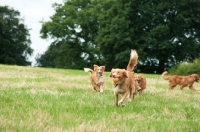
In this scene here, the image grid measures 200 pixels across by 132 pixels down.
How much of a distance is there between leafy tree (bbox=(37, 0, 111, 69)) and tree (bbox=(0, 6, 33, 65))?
9.96 metres

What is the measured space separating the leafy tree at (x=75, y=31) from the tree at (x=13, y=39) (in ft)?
32.7

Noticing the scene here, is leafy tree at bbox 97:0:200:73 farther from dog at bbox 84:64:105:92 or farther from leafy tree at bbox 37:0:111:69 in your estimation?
dog at bbox 84:64:105:92

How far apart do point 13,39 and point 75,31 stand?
53.3 feet

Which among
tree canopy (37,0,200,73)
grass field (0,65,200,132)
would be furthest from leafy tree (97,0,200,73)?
grass field (0,65,200,132)

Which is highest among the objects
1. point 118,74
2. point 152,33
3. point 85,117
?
point 152,33

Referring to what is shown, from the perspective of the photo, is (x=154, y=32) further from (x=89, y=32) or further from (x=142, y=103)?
(x=142, y=103)

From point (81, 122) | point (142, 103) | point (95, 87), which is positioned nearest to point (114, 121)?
point (81, 122)

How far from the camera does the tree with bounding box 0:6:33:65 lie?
65.1 m

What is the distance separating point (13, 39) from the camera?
223ft

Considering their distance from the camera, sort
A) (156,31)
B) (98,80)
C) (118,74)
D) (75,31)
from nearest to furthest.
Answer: (118,74)
(98,80)
(156,31)
(75,31)

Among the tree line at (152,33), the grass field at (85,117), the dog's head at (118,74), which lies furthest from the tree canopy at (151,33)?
the grass field at (85,117)

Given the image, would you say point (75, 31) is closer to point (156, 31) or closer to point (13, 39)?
point (13, 39)

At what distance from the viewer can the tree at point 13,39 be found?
6506cm

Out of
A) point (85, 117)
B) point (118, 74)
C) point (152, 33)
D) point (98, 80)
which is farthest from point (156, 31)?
point (85, 117)
